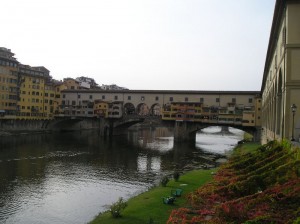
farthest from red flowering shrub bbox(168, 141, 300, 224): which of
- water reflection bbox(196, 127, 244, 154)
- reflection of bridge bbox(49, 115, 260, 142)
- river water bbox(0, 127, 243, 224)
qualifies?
reflection of bridge bbox(49, 115, 260, 142)

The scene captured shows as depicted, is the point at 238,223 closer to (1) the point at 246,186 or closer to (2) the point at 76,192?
(1) the point at 246,186

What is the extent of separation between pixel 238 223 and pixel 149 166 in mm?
32665

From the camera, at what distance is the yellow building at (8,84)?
8901cm

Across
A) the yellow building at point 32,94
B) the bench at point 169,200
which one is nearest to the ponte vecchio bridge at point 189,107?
the yellow building at point 32,94

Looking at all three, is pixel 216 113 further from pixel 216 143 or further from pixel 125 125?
pixel 125 125

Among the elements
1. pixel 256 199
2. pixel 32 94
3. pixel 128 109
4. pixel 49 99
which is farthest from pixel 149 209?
pixel 49 99

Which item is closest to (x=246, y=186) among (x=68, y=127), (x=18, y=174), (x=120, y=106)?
(x=18, y=174)

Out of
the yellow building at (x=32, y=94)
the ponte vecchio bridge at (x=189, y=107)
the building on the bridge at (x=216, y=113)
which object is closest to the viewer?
the building on the bridge at (x=216, y=113)

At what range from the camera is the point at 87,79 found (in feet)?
552

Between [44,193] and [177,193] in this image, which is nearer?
[177,193]

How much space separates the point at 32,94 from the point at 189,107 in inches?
1885

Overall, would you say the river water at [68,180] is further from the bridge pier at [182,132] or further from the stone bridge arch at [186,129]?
the stone bridge arch at [186,129]

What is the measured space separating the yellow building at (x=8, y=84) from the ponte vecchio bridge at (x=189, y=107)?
20802mm

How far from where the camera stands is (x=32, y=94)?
100938 mm
